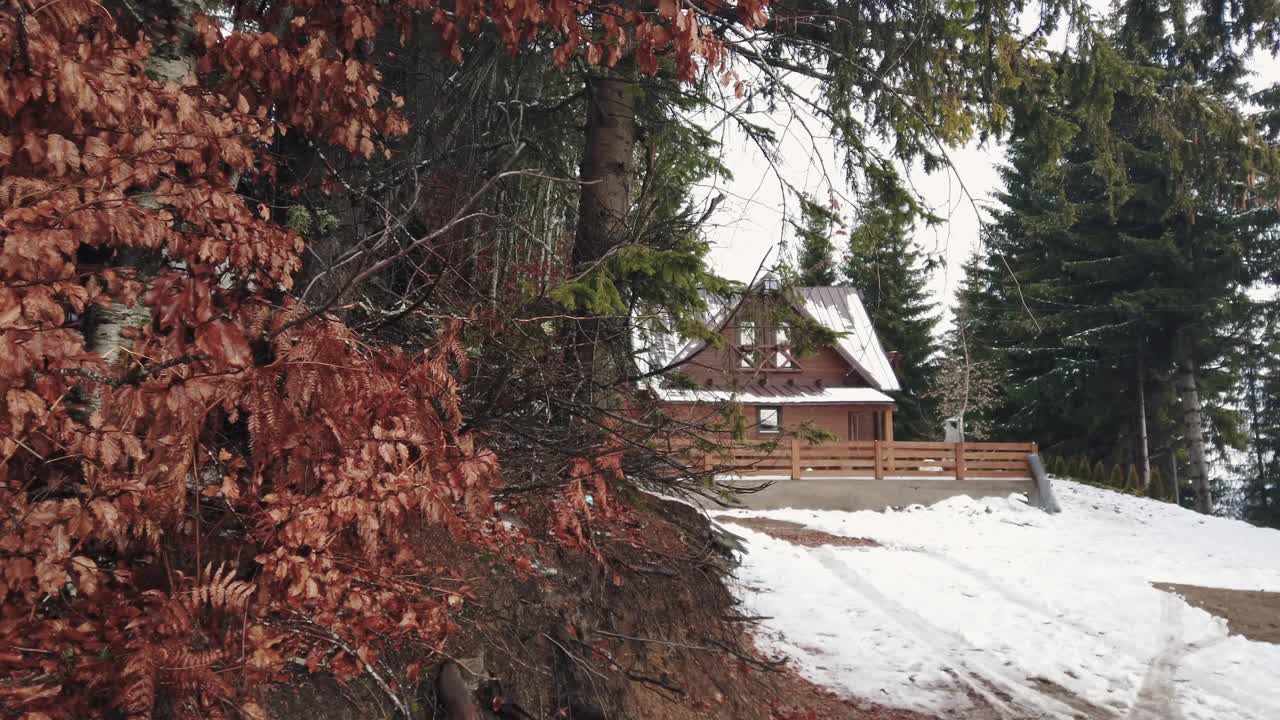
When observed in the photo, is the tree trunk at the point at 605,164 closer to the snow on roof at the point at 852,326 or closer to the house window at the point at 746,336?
the house window at the point at 746,336

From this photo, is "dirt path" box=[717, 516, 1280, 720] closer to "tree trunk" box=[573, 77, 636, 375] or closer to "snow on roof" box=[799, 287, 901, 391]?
"tree trunk" box=[573, 77, 636, 375]

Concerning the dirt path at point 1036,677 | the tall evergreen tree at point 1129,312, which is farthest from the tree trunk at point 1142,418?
the dirt path at point 1036,677

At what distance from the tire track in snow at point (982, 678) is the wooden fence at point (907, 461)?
401 inches

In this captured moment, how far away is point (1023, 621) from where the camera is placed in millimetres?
9648

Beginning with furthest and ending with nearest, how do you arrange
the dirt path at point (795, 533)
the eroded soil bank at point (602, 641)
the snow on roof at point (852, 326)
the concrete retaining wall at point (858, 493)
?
the snow on roof at point (852, 326) → the concrete retaining wall at point (858, 493) → the dirt path at point (795, 533) → the eroded soil bank at point (602, 641)

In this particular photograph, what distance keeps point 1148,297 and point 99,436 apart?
26216mm

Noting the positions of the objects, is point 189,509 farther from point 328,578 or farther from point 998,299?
point 998,299

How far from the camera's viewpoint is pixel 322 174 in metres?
5.06

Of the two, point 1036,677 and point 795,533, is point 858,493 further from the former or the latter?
point 1036,677

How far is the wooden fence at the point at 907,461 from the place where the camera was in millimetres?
20078

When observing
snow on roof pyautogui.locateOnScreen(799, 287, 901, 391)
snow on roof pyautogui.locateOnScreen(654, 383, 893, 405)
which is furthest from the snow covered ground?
snow on roof pyautogui.locateOnScreen(799, 287, 901, 391)

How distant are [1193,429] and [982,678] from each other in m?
18.3

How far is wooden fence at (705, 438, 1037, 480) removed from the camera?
65.9ft

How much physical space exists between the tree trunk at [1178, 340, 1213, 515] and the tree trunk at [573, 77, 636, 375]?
2060 cm
